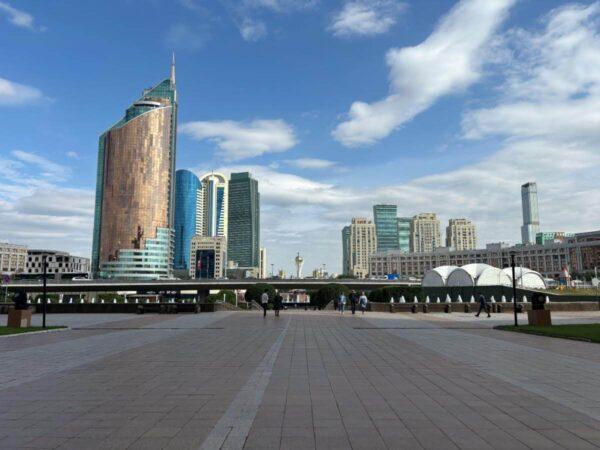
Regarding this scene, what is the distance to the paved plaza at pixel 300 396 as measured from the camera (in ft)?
19.4

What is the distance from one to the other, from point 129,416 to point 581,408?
22.6 feet

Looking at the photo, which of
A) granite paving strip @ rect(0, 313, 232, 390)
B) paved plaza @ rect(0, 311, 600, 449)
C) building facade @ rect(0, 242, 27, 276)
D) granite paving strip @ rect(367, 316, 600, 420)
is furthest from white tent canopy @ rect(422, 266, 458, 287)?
Answer: building facade @ rect(0, 242, 27, 276)

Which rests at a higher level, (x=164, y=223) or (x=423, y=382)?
(x=164, y=223)

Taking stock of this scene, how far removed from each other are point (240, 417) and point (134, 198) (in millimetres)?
186643

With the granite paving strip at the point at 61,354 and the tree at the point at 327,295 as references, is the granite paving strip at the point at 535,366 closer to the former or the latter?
the granite paving strip at the point at 61,354

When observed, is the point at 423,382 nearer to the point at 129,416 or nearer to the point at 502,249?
the point at 129,416

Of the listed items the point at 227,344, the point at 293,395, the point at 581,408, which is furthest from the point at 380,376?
the point at 227,344

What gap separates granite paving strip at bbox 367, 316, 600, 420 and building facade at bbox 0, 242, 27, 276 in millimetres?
190360

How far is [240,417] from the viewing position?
679 cm

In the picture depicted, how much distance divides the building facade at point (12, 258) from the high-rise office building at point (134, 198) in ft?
85.4

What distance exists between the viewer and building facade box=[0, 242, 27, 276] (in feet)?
573

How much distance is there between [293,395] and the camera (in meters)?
8.30

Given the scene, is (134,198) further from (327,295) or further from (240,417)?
(240,417)

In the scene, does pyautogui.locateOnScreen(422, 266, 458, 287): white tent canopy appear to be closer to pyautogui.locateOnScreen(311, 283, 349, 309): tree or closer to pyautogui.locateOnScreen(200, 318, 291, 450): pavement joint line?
pyautogui.locateOnScreen(311, 283, 349, 309): tree
